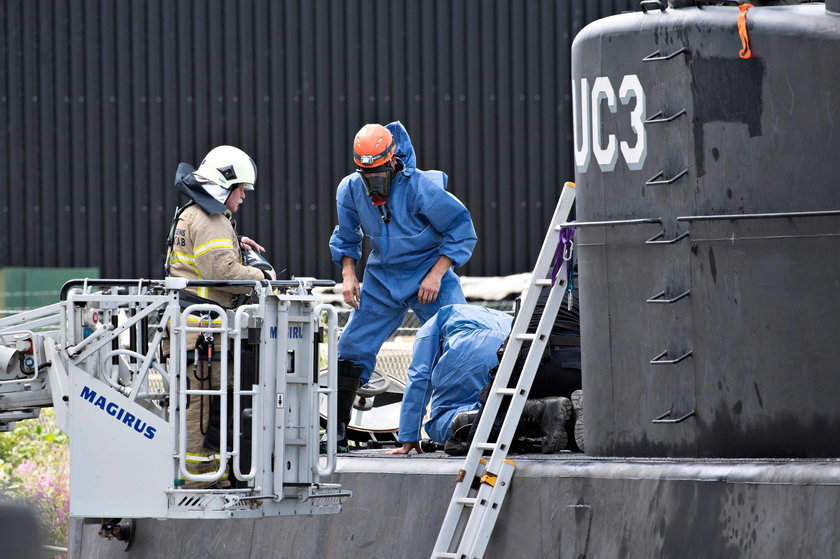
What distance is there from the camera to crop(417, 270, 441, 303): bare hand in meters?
9.34

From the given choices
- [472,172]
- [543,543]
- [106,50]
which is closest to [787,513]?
[543,543]

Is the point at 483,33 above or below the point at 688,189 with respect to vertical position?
above

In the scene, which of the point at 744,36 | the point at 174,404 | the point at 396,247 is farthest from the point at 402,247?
the point at 744,36

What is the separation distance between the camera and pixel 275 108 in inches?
835

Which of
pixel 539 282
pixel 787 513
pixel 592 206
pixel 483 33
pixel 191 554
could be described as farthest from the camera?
pixel 483 33

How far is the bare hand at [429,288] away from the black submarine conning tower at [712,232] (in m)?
2.66

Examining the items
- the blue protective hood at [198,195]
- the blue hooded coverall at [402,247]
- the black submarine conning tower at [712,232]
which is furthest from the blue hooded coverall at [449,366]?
the black submarine conning tower at [712,232]

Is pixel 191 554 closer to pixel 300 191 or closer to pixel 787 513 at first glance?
pixel 787 513

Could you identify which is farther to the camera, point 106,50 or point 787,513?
point 106,50

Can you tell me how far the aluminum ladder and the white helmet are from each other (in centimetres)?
235

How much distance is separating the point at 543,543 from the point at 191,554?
2509 millimetres

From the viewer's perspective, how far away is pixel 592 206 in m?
6.72

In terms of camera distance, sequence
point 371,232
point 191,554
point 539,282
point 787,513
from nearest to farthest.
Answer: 1. point 787,513
2. point 539,282
3. point 191,554
4. point 371,232

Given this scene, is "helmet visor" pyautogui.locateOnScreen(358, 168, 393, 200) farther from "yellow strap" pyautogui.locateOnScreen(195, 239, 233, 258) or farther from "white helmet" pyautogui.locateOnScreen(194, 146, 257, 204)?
"yellow strap" pyautogui.locateOnScreen(195, 239, 233, 258)
